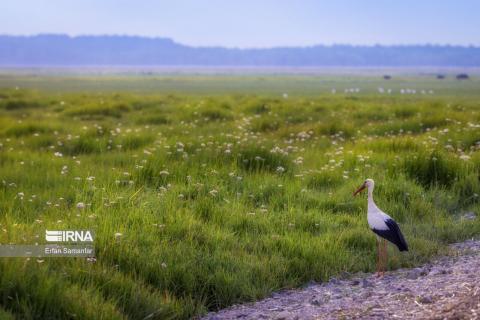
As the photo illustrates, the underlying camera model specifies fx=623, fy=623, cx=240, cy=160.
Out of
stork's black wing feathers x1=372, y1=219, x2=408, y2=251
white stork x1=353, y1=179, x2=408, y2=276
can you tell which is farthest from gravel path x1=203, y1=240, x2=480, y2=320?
stork's black wing feathers x1=372, y1=219, x2=408, y2=251

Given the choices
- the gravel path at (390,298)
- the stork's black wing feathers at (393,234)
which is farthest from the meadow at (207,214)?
the stork's black wing feathers at (393,234)

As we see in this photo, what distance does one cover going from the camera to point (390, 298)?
5.80 metres

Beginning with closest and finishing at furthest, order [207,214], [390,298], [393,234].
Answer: [390,298] < [393,234] < [207,214]

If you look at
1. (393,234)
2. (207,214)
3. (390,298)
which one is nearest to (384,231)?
(393,234)

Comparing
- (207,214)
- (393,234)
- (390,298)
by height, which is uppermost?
(393,234)

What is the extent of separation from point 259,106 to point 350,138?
7.69 m

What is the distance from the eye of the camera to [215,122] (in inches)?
762

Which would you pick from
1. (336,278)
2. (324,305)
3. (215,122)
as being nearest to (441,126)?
(215,122)

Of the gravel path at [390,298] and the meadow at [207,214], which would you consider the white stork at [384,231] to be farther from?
the meadow at [207,214]

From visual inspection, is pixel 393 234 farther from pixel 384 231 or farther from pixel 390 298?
pixel 390 298

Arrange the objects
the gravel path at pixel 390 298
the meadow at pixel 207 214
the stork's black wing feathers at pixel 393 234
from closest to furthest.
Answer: the gravel path at pixel 390 298, the meadow at pixel 207 214, the stork's black wing feathers at pixel 393 234

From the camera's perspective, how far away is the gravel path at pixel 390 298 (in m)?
5.21

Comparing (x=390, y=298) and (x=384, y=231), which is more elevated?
(x=384, y=231)

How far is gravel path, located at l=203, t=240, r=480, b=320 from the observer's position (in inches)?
205
